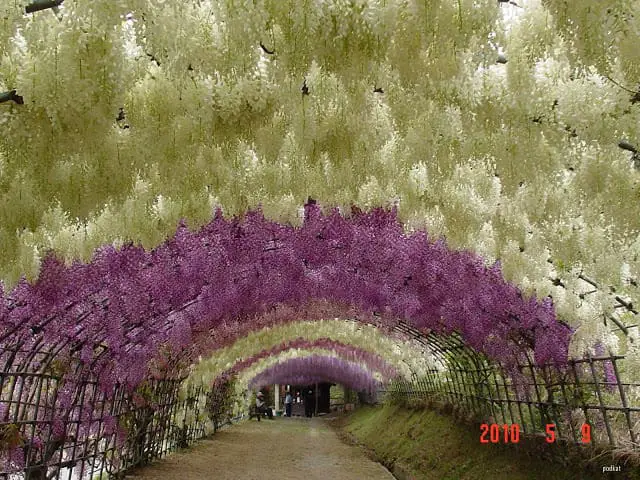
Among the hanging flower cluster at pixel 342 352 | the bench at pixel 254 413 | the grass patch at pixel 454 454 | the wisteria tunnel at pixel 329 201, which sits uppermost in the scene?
the hanging flower cluster at pixel 342 352

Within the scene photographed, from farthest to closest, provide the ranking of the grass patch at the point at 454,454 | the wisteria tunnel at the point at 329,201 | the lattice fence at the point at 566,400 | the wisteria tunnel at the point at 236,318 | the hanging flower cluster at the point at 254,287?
the grass patch at the point at 454,454 < the hanging flower cluster at the point at 254,287 < the wisteria tunnel at the point at 236,318 < the lattice fence at the point at 566,400 < the wisteria tunnel at the point at 329,201

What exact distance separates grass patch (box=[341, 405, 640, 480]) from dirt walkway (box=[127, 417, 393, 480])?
0.71 m

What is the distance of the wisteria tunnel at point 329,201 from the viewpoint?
10.5ft

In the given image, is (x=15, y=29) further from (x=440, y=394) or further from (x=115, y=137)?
(x=440, y=394)

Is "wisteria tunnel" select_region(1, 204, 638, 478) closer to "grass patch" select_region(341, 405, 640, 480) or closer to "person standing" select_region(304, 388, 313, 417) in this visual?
"grass patch" select_region(341, 405, 640, 480)

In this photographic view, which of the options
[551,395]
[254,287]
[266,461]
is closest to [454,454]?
[551,395]

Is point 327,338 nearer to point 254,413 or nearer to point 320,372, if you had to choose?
point 320,372

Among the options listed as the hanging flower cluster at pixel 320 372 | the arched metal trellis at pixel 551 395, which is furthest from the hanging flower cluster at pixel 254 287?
the hanging flower cluster at pixel 320 372

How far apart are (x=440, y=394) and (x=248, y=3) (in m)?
14.7

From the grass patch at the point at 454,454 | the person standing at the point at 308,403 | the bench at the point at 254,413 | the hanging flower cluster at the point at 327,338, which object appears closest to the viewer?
the grass patch at the point at 454,454

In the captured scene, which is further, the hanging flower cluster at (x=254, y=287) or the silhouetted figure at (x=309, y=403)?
the silhouetted figure at (x=309, y=403)
